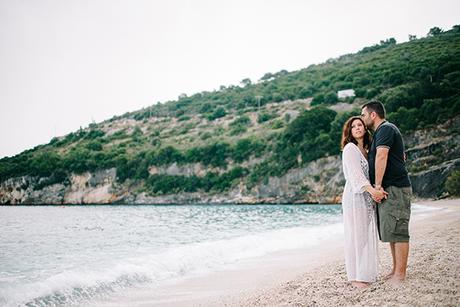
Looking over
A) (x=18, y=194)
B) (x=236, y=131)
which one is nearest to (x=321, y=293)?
(x=236, y=131)

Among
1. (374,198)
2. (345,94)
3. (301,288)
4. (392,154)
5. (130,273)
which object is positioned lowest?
(130,273)

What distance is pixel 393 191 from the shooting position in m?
5.07

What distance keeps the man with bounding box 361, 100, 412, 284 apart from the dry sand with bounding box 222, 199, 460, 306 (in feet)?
1.21

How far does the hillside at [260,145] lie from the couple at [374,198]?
42195 millimetres

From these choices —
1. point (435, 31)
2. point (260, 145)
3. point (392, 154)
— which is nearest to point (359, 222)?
point (392, 154)

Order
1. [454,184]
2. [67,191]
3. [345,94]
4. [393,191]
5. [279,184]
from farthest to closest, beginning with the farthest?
1. [67,191]
2. [345,94]
3. [279,184]
4. [454,184]
5. [393,191]

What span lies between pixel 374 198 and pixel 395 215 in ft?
1.02

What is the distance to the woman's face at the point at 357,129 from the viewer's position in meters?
5.48

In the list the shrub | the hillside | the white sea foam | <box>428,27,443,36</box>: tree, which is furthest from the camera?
<box>428,27,443,36</box>: tree

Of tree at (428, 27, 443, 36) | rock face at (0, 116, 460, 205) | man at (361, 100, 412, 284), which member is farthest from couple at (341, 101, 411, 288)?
tree at (428, 27, 443, 36)

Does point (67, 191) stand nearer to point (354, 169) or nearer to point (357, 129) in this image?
point (357, 129)

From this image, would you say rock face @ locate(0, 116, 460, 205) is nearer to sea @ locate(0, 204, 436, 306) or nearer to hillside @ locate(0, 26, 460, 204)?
A: hillside @ locate(0, 26, 460, 204)

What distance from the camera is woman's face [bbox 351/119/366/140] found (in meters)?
5.48

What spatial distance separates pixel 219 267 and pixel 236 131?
70557mm
